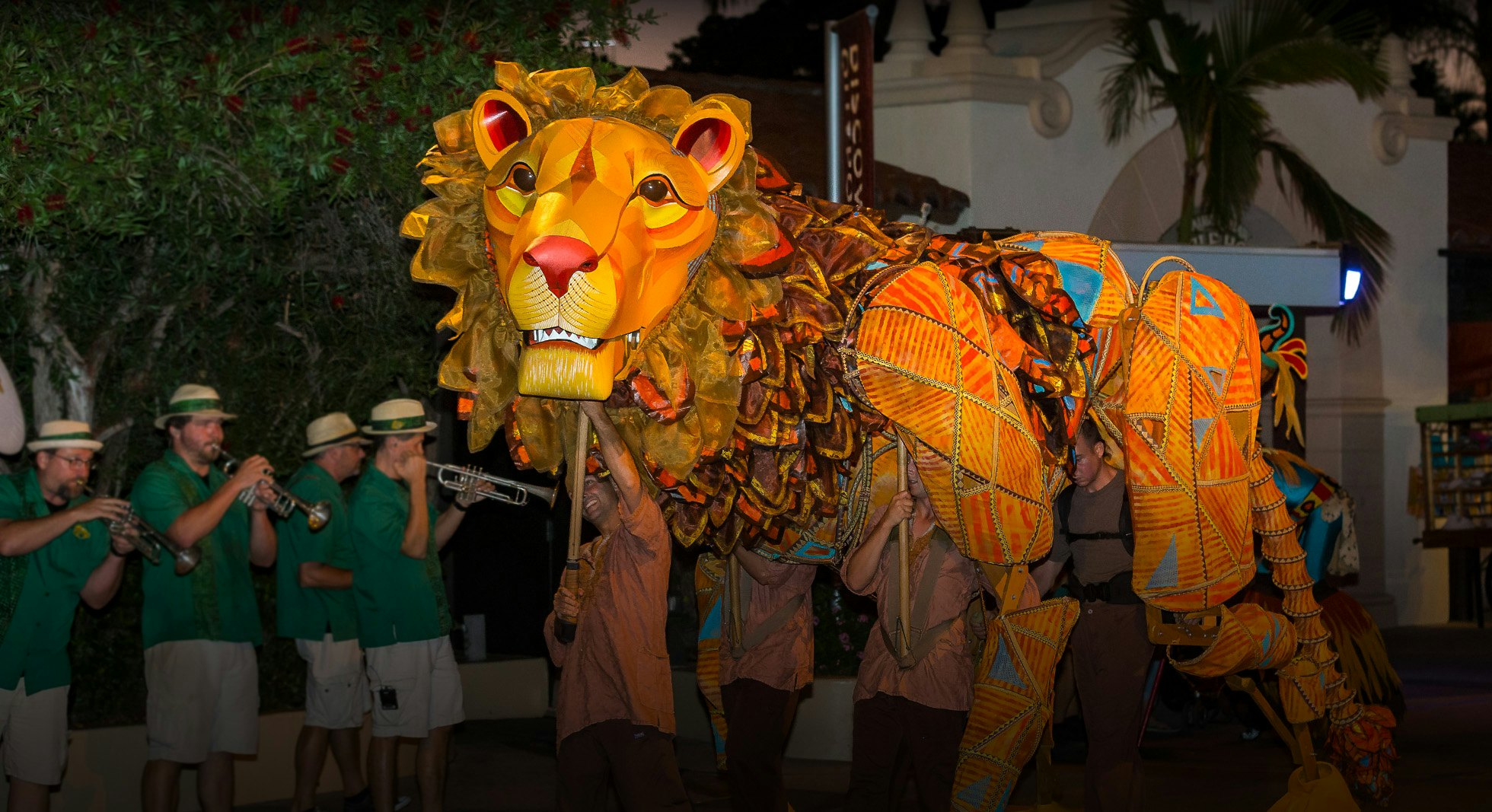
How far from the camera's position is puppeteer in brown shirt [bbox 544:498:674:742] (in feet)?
17.6

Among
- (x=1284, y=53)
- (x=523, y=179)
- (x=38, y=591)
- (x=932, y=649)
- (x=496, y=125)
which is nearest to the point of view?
(x=523, y=179)

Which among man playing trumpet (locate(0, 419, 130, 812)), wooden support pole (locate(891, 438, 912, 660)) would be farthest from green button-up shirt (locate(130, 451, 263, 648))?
wooden support pole (locate(891, 438, 912, 660))

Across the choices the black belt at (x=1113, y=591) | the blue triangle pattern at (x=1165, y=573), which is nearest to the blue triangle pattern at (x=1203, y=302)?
the blue triangle pattern at (x=1165, y=573)

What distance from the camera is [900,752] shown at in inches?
237

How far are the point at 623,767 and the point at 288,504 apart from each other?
2407mm

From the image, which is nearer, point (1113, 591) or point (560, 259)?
point (560, 259)

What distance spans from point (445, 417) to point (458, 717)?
13.2 feet

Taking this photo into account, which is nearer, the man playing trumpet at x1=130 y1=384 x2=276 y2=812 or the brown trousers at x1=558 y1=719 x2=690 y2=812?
the brown trousers at x1=558 y1=719 x2=690 y2=812

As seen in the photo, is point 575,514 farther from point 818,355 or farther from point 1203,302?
point 1203,302

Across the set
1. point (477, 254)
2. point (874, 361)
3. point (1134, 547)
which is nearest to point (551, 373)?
point (477, 254)

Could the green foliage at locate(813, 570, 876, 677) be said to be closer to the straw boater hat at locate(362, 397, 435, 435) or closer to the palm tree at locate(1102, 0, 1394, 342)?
the straw boater hat at locate(362, 397, 435, 435)

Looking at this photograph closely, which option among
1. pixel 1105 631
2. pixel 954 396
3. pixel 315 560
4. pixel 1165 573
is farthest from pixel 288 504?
pixel 1165 573

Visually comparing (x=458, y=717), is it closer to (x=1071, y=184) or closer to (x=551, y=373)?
(x=551, y=373)

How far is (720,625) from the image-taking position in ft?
22.9
